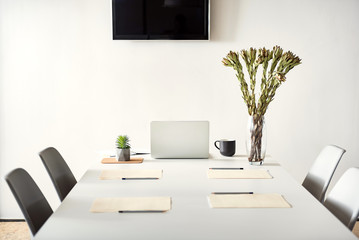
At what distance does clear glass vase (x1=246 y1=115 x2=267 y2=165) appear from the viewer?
277cm

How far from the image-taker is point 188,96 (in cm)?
408

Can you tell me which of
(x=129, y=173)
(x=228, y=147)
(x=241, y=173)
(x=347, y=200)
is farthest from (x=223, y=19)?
(x=347, y=200)

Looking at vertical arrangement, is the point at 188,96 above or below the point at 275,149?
above

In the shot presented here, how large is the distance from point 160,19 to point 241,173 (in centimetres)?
199

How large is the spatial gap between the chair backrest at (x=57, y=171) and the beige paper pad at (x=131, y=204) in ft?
2.14

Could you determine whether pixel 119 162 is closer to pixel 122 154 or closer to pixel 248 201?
pixel 122 154

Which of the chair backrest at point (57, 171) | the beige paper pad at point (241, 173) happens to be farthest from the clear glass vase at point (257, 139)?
the chair backrest at point (57, 171)

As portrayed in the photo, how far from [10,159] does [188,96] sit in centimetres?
177

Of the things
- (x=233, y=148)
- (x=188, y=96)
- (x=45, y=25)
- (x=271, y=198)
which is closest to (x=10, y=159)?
(x=45, y=25)

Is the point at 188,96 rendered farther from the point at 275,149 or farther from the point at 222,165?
the point at 222,165

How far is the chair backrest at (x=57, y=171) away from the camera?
8.34 feet

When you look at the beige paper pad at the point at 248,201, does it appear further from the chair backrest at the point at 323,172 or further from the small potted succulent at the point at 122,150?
the small potted succulent at the point at 122,150

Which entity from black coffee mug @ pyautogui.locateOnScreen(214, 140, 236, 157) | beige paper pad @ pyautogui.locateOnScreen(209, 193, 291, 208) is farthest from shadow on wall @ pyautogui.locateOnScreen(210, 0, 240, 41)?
beige paper pad @ pyautogui.locateOnScreen(209, 193, 291, 208)

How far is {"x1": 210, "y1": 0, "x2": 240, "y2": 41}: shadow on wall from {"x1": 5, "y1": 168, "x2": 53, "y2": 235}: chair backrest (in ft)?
7.88
